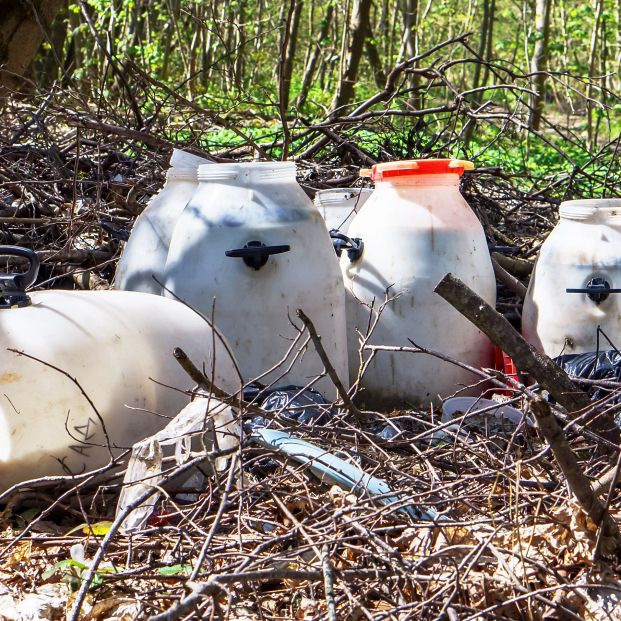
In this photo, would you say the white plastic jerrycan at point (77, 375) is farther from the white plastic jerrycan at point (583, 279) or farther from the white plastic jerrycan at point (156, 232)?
the white plastic jerrycan at point (583, 279)

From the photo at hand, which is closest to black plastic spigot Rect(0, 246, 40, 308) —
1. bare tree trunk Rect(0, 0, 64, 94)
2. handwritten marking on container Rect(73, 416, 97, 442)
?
handwritten marking on container Rect(73, 416, 97, 442)

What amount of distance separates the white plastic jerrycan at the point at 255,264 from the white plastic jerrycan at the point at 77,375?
0.49m

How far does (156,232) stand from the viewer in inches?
139

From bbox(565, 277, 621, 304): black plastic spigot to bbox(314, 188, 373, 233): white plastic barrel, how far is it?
105 centimetres

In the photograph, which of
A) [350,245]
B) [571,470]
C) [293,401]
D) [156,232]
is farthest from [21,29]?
[571,470]

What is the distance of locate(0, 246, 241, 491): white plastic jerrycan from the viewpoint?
240 cm

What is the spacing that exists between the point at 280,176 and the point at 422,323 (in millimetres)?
750

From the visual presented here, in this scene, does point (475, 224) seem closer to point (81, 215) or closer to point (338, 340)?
point (338, 340)

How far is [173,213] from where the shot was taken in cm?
355

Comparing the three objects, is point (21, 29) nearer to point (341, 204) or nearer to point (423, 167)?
point (341, 204)

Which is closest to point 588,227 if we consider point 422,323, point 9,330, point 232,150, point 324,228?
point 422,323

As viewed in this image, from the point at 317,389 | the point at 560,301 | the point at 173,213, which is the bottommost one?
the point at 317,389

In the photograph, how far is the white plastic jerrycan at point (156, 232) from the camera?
3480 millimetres

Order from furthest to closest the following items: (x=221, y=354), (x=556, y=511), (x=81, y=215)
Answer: (x=81, y=215) < (x=221, y=354) < (x=556, y=511)
